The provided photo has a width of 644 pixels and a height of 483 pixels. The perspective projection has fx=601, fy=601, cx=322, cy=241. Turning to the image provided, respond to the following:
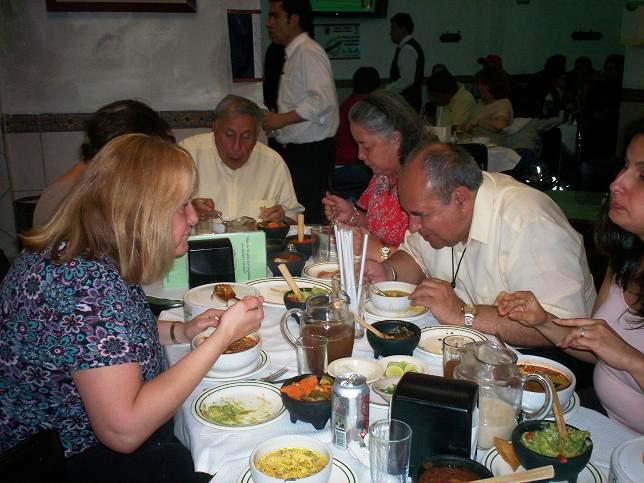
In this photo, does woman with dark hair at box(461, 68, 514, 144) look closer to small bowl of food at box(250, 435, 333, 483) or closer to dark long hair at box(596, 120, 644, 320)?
dark long hair at box(596, 120, 644, 320)

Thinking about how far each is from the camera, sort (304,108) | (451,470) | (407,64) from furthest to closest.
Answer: (407,64) < (304,108) < (451,470)

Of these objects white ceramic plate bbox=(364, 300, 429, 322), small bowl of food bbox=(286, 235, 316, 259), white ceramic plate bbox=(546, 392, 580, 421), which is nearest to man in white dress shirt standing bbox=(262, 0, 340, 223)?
small bowl of food bbox=(286, 235, 316, 259)

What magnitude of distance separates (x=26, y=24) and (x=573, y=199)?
13.9 ft

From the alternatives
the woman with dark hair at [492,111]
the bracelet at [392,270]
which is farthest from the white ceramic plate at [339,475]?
the woman with dark hair at [492,111]

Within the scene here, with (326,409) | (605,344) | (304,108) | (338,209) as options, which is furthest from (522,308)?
(304,108)

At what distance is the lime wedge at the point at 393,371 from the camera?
1535 mm

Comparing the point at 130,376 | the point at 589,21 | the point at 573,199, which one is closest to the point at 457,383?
the point at 130,376

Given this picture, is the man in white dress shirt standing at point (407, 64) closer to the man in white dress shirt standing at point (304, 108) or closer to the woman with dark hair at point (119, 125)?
the man in white dress shirt standing at point (304, 108)

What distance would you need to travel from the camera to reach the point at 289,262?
7.95 ft

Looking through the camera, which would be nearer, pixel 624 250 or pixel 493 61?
pixel 624 250

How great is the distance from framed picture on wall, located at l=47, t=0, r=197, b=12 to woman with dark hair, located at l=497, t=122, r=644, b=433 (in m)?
3.50

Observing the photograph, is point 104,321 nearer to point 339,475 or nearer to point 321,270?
point 339,475

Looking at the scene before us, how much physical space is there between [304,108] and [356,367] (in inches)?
125

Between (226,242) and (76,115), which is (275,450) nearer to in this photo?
(226,242)
